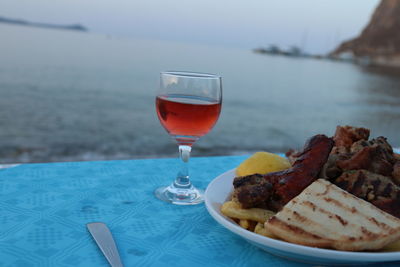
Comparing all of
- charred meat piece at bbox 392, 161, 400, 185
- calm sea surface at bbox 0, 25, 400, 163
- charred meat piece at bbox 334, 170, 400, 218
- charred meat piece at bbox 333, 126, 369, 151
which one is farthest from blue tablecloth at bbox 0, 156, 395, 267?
calm sea surface at bbox 0, 25, 400, 163

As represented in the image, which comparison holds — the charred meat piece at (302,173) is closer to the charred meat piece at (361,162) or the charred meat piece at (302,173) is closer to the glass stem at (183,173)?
the charred meat piece at (361,162)

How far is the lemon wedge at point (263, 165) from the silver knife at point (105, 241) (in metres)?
0.46

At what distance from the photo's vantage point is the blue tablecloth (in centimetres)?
95

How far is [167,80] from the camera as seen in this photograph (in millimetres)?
1314

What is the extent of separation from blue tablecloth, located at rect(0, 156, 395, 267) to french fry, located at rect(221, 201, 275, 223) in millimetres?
77

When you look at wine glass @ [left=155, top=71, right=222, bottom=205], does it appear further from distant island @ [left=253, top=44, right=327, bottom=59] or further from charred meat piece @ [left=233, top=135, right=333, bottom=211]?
distant island @ [left=253, top=44, right=327, bottom=59]

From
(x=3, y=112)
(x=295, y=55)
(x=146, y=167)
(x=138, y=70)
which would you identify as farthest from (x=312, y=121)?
(x=295, y=55)

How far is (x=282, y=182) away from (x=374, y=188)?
22cm

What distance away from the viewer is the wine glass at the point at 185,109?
1304 millimetres

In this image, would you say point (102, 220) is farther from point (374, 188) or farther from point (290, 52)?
point (290, 52)

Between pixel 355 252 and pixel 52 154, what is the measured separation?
31.3 ft

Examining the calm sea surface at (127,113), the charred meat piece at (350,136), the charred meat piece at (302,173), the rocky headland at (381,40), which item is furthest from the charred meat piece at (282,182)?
the rocky headland at (381,40)

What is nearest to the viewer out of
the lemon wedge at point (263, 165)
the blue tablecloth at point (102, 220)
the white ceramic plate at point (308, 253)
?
the white ceramic plate at point (308, 253)

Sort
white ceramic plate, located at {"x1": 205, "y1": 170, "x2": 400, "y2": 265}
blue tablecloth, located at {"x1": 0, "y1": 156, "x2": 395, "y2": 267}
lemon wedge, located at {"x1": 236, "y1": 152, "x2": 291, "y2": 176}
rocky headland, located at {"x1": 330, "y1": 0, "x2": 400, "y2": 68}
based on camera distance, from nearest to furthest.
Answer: white ceramic plate, located at {"x1": 205, "y1": 170, "x2": 400, "y2": 265}, blue tablecloth, located at {"x1": 0, "y1": 156, "x2": 395, "y2": 267}, lemon wedge, located at {"x1": 236, "y1": 152, "x2": 291, "y2": 176}, rocky headland, located at {"x1": 330, "y1": 0, "x2": 400, "y2": 68}
